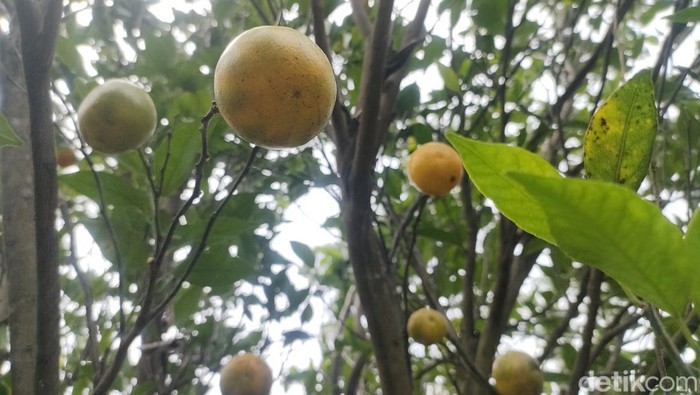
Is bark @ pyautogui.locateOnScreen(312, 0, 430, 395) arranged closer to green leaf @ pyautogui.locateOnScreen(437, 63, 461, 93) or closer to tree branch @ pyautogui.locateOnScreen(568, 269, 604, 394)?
green leaf @ pyautogui.locateOnScreen(437, 63, 461, 93)

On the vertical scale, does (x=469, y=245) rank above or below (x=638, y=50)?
below

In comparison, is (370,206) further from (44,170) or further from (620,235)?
(620,235)

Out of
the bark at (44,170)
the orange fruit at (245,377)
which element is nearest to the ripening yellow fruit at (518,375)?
the orange fruit at (245,377)

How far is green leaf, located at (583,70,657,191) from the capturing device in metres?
0.44

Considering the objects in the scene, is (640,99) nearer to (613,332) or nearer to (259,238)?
(613,332)

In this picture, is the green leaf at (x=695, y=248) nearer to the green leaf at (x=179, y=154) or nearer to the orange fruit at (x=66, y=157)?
the green leaf at (x=179, y=154)

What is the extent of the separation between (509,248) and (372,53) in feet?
1.58

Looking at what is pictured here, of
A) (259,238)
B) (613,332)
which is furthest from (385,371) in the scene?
(259,238)

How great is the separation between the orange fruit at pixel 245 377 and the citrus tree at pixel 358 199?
0.04ft

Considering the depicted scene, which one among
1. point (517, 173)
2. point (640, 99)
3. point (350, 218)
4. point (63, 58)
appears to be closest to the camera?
point (517, 173)

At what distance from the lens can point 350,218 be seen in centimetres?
109

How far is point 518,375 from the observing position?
1.23 m

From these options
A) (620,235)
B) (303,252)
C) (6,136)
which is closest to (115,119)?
(6,136)

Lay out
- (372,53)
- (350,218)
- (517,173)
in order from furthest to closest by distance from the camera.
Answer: (350,218) < (372,53) < (517,173)
